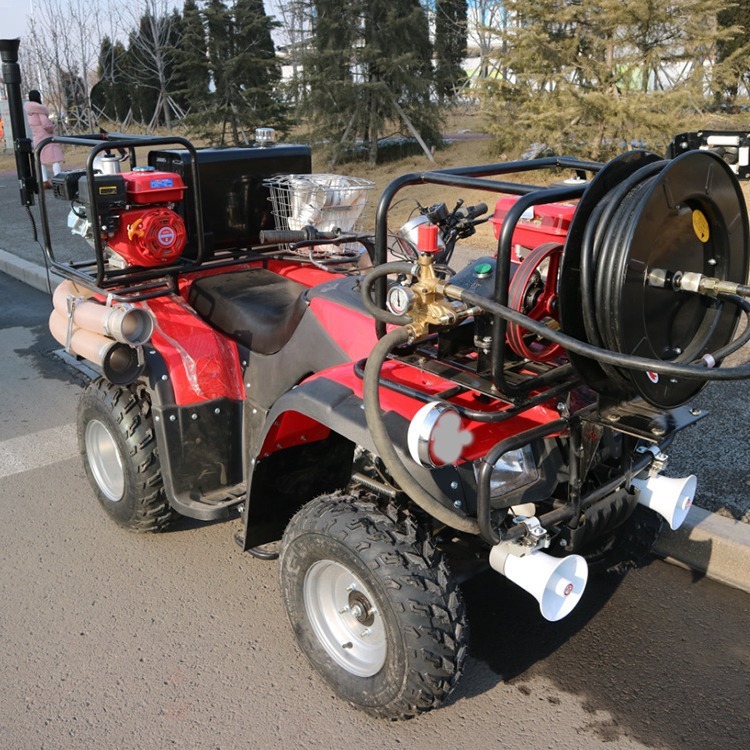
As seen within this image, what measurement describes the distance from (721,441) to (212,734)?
3.16 metres

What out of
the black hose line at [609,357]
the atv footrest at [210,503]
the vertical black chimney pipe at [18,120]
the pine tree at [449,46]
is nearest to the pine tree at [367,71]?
the pine tree at [449,46]

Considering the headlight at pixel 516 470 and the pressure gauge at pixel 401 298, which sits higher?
the pressure gauge at pixel 401 298

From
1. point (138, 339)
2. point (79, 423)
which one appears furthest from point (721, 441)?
point (79, 423)

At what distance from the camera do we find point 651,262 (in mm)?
2205

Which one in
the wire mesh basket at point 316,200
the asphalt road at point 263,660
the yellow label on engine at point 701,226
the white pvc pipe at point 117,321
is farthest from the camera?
the wire mesh basket at point 316,200

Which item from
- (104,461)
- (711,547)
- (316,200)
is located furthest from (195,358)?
(711,547)

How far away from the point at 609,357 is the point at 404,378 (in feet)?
3.05

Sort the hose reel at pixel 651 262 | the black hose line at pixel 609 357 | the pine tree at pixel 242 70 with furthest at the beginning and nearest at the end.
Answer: the pine tree at pixel 242 70 < the hose reel at pixel 651 262 < the black hose line at pixel 609 357

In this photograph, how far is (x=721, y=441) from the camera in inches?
176

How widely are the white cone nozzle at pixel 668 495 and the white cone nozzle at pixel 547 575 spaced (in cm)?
57

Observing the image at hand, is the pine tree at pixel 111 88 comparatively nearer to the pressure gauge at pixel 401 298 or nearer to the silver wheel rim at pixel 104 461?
the silver wheel rim at pixel 104 461

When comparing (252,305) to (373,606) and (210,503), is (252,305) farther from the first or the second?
(373,606)

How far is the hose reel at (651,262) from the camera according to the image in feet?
6.84

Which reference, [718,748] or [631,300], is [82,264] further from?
[718,748]
